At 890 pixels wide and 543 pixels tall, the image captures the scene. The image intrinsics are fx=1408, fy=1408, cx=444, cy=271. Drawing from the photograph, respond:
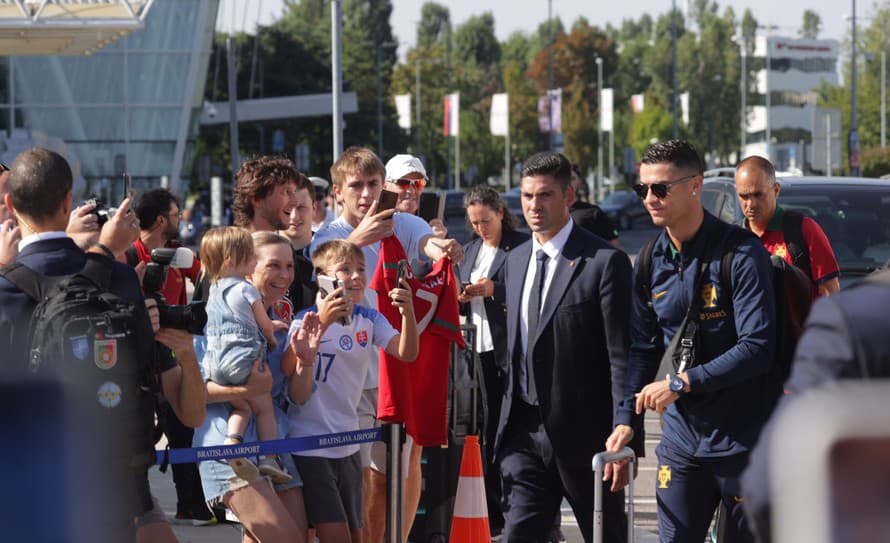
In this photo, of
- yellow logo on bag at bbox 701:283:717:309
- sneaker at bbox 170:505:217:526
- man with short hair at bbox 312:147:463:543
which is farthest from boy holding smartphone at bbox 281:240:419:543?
sneaker at bbox 170:505:217:526

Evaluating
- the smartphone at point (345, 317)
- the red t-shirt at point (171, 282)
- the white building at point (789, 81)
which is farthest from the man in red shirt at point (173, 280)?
the white building at point (789, 81)

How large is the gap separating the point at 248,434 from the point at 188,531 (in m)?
2.74

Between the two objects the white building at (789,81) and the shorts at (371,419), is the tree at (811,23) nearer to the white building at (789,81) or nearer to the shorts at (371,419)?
the white building at (789,81)

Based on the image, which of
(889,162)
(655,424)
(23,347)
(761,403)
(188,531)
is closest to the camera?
(23,347)

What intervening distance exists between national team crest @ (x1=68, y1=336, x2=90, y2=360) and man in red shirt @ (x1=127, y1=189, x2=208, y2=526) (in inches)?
155

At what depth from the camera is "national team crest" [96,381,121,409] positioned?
155 inches

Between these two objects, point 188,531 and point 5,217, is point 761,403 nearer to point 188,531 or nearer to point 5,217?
point 5,217

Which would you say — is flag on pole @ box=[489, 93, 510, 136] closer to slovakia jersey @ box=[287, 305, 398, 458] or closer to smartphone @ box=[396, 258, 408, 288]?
smartphone @ box=[396, 258, 408, 288]

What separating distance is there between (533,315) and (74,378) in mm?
2549

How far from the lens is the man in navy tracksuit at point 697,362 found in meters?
5.12

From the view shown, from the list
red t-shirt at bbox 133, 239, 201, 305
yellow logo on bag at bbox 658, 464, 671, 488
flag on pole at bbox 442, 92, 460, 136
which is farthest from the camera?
flag on pole at bbox 442, 92, 460, 136

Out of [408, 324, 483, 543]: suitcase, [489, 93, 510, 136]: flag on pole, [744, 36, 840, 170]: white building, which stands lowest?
[408, 324, 483, 543]: suitcase

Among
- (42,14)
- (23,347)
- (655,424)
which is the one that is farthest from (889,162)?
(23,347)

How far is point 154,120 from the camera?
161 feet
